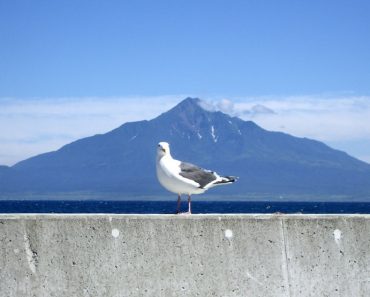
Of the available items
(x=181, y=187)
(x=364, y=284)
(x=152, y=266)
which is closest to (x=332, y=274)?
(x=364, y=284)

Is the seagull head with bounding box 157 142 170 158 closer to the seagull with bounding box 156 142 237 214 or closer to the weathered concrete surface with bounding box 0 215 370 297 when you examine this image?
the seagull with bounding box 156 142 237 214

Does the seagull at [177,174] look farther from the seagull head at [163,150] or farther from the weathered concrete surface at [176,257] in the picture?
the weathered concrete surface at [176,257]

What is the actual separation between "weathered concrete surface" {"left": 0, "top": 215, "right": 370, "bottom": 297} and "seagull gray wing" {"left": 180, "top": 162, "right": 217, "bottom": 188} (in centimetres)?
153

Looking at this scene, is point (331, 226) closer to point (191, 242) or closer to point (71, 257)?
point (191, 242)

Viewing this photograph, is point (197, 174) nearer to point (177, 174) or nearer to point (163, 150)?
point (177, 174)

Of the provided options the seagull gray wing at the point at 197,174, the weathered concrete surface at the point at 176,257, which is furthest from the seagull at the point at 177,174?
the weathered concrete surface at the point at 176,257

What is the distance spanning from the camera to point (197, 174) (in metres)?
8.77

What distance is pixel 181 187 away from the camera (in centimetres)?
861

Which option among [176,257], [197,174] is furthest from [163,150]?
[176,257]

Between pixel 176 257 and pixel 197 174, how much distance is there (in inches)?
73.1

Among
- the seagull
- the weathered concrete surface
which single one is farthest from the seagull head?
the weathered concrete surface

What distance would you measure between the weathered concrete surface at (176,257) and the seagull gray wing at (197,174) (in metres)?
1.53

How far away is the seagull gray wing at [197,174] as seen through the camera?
28.2ft

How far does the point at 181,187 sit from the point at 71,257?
188 cm
